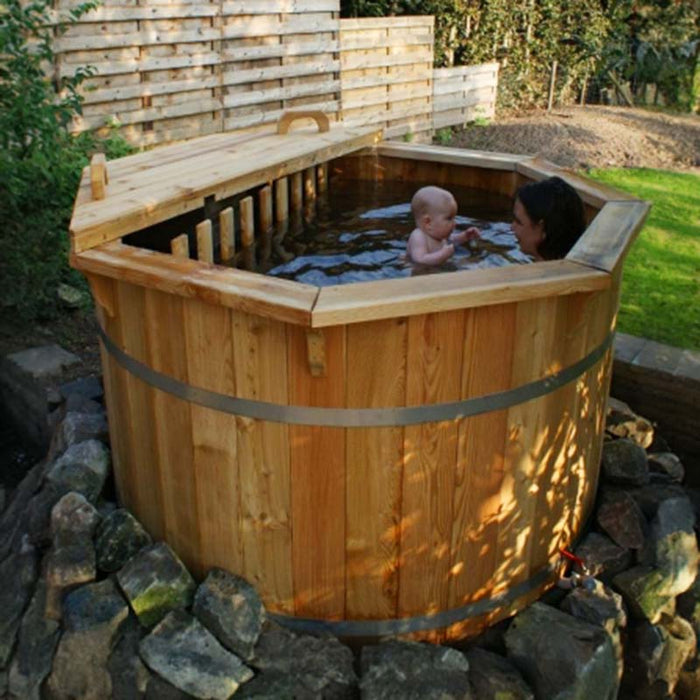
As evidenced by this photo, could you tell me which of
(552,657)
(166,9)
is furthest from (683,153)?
(552,657)

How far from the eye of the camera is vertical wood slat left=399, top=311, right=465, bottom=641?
279cm

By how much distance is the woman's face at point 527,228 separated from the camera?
3.69 meters

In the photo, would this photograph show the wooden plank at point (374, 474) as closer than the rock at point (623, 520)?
Yes

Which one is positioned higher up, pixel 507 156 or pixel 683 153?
pixel 507 156

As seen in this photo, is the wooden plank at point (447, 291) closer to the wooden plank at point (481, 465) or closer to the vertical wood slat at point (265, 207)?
the wooden plank at point (481, 465)

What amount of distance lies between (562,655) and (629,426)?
1.55m

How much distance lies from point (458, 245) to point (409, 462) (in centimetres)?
193

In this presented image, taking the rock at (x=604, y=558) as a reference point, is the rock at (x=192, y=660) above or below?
above

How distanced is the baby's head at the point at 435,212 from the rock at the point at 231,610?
1.98m

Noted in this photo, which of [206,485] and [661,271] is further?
[661,271]

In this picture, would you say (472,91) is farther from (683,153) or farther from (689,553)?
(689,553)

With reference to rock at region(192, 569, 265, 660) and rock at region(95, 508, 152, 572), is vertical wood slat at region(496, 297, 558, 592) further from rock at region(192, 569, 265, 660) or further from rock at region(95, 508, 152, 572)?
rock at region(95, 508, 152, 572)

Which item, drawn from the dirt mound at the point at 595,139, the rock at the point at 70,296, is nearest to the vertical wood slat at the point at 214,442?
the rock at the point at 70,296

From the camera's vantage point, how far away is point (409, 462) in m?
2.93
